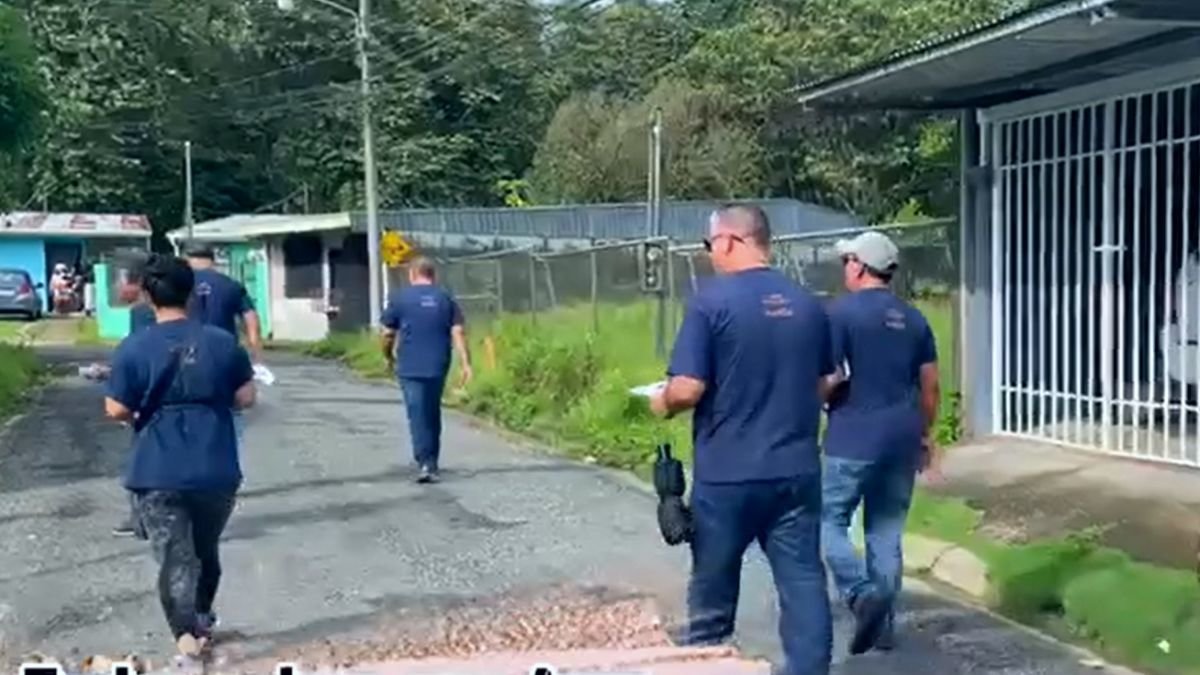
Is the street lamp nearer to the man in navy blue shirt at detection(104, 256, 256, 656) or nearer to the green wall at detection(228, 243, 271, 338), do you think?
the green wall at detection(228, 243, 271, 338)

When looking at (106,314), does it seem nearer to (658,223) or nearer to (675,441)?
(658,223)

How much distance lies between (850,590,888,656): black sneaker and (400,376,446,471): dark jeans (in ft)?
20.6

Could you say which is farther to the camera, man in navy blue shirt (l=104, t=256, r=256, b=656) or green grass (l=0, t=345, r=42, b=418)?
green grass (l=0, t=345, r=42, b=418)

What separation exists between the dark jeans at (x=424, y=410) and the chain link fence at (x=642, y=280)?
2157 millimetres

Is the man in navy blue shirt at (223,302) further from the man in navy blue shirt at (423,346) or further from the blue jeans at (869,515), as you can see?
the blue jeans at (869,515)

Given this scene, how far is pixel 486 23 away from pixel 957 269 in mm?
38144

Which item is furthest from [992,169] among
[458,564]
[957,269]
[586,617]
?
[586,617]

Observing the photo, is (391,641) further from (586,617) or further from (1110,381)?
(1110,381)

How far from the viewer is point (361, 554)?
1084 cm

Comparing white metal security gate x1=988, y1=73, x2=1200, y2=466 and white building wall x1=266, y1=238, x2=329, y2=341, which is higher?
white metal security gate x1=988, y1=73, x2=1200, y2=466

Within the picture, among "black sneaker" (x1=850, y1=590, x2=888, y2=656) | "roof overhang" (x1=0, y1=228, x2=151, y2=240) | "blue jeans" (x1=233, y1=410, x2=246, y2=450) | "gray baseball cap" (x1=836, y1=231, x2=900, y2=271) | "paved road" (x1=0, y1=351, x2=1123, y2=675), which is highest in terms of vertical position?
"roof overhang" (x1=0, y1=228, x2=151, y2=240)

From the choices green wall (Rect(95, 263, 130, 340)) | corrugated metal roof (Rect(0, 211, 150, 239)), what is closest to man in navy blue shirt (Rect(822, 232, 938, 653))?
green wall (Rect(95, 263, 130, 340))

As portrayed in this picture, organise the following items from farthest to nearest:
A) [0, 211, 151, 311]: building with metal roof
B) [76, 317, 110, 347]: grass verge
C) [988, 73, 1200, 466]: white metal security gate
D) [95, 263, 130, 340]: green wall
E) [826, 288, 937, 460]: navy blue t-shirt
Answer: [0, 211, 151, 311]: building with metal roof → [95, 263, 130, 340]: green wall → [76, 317, 110, 347]: grass verge → [988, 73, 1200, 466]: white metal security gate → [826, 288, 937, 460]: navy blue t-shirt

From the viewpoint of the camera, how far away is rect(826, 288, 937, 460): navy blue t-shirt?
7.73 meters
